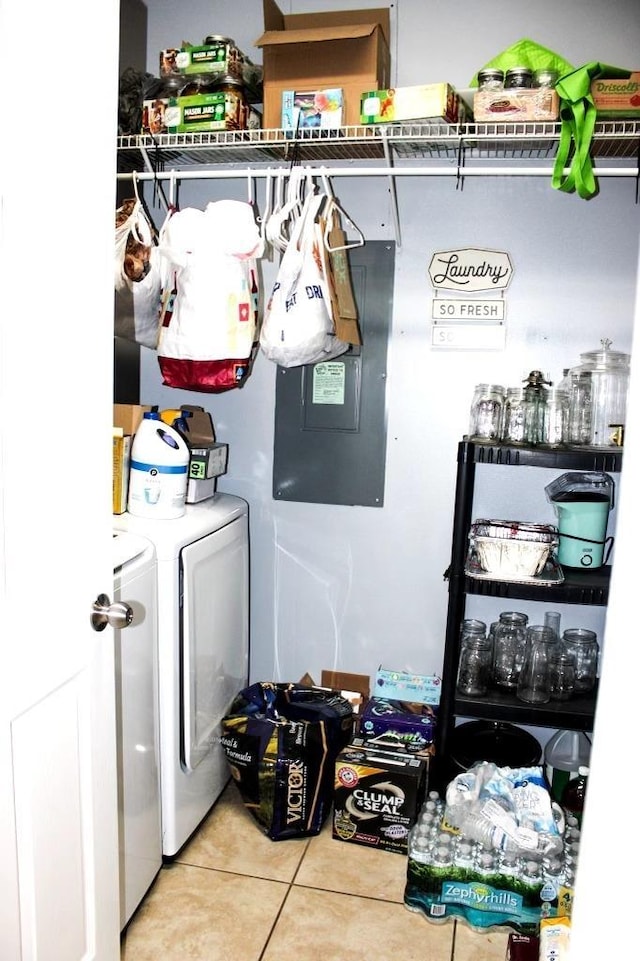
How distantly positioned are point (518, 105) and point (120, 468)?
1482 mm

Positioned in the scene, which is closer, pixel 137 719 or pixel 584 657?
pixel 137 719

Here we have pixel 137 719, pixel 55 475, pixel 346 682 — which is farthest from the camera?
pixel 346 682

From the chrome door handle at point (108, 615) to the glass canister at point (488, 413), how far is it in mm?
1362

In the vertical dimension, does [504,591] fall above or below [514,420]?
below

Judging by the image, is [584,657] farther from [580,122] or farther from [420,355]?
[580,122]

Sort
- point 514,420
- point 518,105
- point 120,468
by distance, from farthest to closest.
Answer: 1. point 514,420
2. point 120,468
3. point 518,105

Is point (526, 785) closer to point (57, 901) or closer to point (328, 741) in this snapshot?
point (328, 741)

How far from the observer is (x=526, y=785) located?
2141mm

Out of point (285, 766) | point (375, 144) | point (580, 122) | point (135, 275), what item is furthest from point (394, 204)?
point (285, 766)

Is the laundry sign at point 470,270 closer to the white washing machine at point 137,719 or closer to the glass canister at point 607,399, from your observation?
the glass canister at point 607,399

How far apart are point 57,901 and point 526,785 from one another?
1371mm

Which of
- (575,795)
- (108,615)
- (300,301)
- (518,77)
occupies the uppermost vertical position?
(518,77)

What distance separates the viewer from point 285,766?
7.30 ft

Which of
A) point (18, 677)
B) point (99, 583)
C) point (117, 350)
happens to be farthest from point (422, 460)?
point (18, 677)
